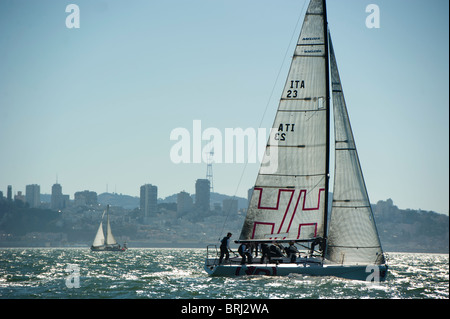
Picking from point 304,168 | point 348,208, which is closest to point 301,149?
point 304,168

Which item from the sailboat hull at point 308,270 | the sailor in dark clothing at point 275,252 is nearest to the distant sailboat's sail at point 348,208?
the sailboat hull at point 308,270

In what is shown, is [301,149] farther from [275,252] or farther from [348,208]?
[275,252]

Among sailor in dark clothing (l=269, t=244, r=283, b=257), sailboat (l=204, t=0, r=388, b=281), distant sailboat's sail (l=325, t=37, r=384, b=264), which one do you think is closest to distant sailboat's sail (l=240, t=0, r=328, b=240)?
sailboat (l=204, t=0, r=388, b=281)

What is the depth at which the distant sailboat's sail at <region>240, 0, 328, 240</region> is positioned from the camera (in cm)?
2656

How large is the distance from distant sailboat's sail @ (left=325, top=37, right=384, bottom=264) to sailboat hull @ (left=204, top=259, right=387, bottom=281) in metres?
0.48

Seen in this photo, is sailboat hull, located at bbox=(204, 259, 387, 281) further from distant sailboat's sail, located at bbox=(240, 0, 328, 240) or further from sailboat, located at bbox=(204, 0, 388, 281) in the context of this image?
distant sailboat's sail, located at bbox=(240, 0, 328, 240)

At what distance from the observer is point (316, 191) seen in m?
26.6

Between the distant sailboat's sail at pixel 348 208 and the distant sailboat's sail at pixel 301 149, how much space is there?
68 cm

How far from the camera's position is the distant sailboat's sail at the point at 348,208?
85.1 feet

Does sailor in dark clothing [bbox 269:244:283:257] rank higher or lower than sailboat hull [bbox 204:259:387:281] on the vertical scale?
higher

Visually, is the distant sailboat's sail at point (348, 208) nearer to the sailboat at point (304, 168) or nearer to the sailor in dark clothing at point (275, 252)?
the sailboat at point (304, 168)
